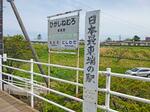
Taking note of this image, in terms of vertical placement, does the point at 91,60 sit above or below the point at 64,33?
below

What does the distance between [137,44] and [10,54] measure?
45.7 metres

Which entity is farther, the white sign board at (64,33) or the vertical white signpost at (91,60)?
the white sign board at (64,33)

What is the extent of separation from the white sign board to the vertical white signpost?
401 centimetres

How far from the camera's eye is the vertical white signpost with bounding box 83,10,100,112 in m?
3.69

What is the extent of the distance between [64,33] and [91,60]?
463 centimetres

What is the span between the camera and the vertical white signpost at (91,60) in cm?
369

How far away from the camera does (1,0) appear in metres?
11.1

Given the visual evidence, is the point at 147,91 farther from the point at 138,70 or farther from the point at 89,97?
the point at 138,70

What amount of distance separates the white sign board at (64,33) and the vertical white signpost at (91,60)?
13.2 ft

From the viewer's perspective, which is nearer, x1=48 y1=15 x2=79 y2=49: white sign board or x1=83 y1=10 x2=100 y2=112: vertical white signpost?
x1=83 y1=10 x2=100 y2=112: vertical white signpost

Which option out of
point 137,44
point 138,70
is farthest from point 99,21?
point 137,44

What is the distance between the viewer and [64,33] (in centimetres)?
833

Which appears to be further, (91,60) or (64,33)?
(64,33)

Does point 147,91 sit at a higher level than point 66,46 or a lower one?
lower
